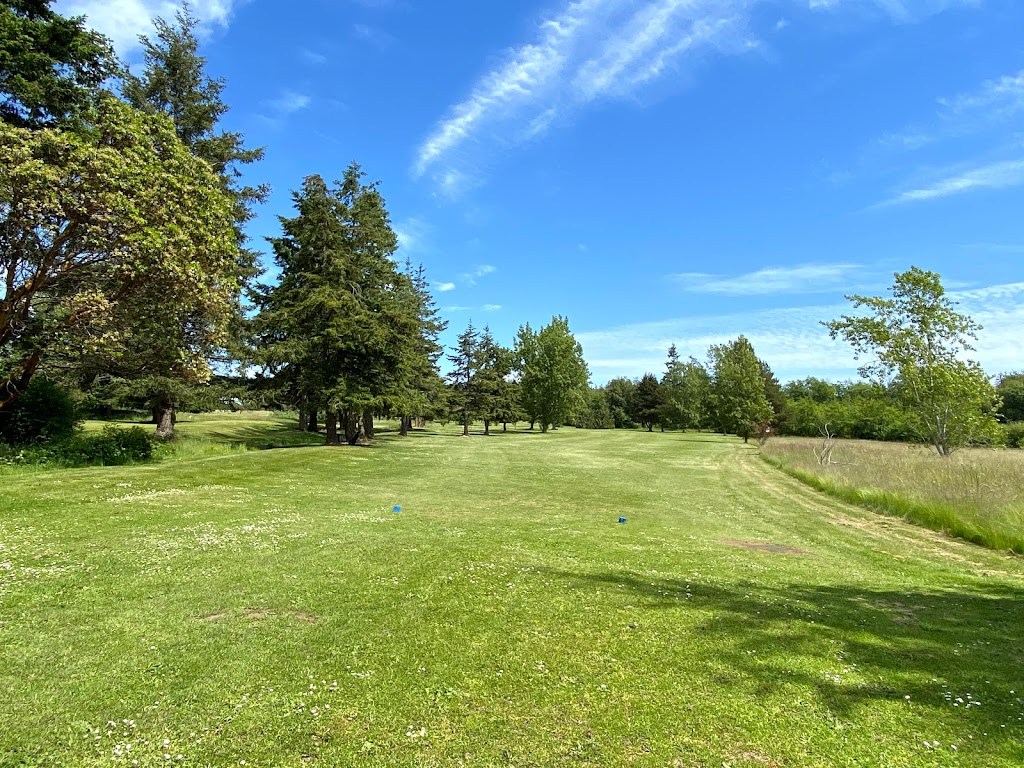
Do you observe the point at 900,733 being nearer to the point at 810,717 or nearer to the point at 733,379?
the point at 810,717

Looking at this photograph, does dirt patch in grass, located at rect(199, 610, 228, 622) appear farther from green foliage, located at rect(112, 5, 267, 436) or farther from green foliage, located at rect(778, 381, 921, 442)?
green foliage, located at rect(778, 381, 921, 442)

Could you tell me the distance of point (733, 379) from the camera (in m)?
58.0

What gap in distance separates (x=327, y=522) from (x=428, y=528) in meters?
2.17

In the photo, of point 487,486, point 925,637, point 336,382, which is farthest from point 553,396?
point 925,637

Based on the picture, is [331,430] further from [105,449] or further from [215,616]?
[215,616]

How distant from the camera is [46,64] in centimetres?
1689

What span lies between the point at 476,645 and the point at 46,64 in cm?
2229

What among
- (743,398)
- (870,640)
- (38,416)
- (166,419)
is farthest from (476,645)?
(743,398)

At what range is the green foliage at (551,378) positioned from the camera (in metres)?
74.2

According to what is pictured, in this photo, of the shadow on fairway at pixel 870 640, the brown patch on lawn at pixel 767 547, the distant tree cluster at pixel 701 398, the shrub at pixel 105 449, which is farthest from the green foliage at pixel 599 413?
the shadow on fairway at pixel 870 640

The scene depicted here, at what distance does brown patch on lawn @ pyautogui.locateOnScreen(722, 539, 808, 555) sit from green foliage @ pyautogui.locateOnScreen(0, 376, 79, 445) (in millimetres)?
23036

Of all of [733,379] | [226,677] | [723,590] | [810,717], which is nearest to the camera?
[810,717]

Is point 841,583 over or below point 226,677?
below

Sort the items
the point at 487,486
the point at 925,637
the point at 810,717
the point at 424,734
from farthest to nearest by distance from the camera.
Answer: the point at 487,486 → the point at 925,637 → the point at 810,717 → the point at 424,734
